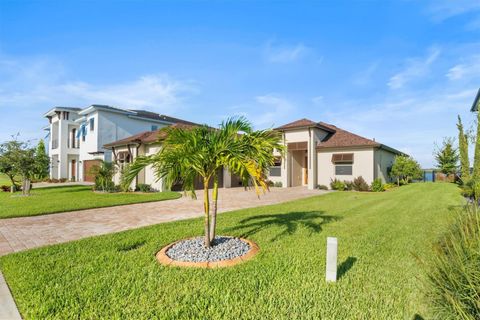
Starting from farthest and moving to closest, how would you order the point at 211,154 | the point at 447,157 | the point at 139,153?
the point at 447,157
the point at 139,153
the point at 211,154

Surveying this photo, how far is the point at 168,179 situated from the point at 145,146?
16869 millimetres

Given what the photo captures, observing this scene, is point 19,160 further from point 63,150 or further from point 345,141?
point 345,141

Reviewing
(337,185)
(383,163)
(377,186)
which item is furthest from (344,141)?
(383,163)

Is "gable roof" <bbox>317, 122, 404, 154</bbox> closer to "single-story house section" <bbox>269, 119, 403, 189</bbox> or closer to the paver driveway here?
"single-story house section" <bbox>269, 119, 403, 189</bbox>

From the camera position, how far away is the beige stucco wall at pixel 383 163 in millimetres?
21631

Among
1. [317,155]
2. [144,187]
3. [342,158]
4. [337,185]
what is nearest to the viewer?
[144,187]

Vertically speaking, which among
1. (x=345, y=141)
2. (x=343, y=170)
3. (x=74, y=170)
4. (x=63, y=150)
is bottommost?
(x=74, y=170)

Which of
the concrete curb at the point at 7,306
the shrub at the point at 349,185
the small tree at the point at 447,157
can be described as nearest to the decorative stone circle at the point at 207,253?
the concrete curb at the point at 7,306

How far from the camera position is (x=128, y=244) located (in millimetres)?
6273

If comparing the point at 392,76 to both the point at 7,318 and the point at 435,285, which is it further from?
the point at 7,318

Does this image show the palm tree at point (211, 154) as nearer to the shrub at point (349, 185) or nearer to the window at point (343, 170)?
the shrub at point (349, 185)

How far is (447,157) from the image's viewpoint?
2919 cm

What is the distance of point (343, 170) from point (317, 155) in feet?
9.05

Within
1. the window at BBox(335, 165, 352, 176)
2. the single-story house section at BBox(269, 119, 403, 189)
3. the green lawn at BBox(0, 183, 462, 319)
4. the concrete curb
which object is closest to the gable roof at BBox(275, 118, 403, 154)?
the single-story house section at BBox(269, 119, 403, 189)
